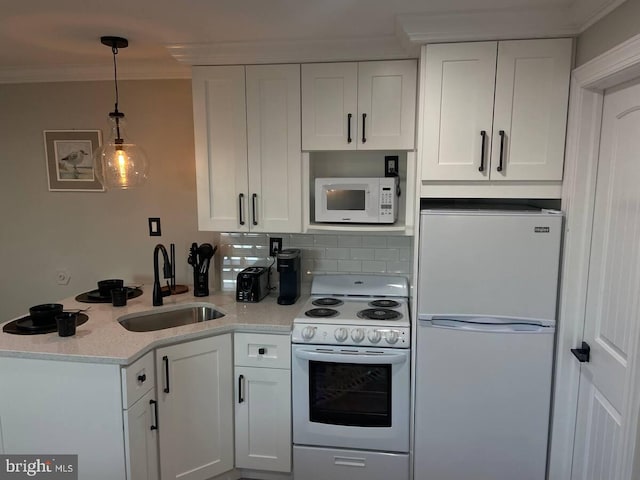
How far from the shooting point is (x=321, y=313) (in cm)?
250

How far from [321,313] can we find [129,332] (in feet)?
3.30

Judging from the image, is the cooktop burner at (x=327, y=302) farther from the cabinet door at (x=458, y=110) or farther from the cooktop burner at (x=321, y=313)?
the cabinet door at (x=458, y=110)

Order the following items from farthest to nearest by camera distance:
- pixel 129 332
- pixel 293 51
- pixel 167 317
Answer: pixel 167 317, pixel 293 51, pixel 129 332

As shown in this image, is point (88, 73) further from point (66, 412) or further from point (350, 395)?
point (350, 395)

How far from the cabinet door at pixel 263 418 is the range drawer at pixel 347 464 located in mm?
83

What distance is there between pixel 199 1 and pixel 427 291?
1.65m

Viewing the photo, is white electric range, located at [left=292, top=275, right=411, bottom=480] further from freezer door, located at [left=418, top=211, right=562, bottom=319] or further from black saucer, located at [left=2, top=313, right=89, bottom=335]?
black saucer, located at [left=2, top=313, right=89, bottom=335]

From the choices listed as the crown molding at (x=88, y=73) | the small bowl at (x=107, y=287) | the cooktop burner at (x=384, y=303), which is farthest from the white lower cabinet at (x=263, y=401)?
the crown molding at (x=88, y=73)

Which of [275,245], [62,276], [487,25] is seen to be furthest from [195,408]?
[487,25]

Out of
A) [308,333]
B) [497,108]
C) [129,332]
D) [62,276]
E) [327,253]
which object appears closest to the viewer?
[497,108]

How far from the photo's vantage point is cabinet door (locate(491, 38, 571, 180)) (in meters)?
2.04

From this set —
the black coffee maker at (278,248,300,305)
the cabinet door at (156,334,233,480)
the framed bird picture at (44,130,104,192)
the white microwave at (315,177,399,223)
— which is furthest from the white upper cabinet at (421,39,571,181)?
the framed bird picture at (44,130,104,192)

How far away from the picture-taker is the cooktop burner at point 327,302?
2.71 metres

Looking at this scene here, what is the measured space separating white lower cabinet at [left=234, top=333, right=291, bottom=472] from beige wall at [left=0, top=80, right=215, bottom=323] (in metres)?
1.02
